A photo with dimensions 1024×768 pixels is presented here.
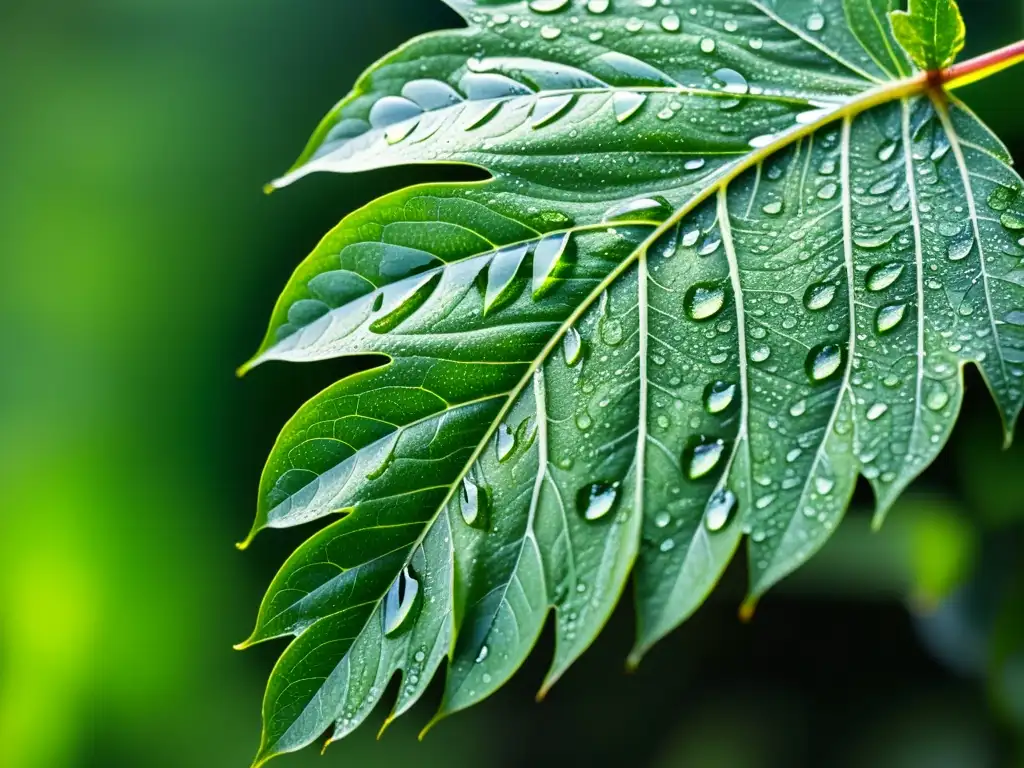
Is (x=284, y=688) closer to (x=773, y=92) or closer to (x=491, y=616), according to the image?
(x=491, y=616)

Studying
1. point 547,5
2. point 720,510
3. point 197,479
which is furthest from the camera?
point 197,479

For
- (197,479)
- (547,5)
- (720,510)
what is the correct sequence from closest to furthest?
(720,510), (547,5), (197,479)

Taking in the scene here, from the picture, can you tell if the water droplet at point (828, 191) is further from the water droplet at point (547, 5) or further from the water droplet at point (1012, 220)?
the water droplet at point (547, 5)

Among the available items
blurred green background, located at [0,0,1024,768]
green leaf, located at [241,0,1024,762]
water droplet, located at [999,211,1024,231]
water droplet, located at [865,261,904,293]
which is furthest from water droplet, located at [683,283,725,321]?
blurred green background, located at [0,0,1024,768]

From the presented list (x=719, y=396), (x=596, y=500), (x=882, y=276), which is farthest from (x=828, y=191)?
(x=596, y=500)

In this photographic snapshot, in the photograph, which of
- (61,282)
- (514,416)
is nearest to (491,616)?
(514,416)

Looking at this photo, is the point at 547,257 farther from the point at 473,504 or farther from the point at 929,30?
the point at 929,30

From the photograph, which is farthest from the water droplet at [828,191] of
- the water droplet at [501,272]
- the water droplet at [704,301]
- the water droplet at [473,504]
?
the water droplet at [473,504]
